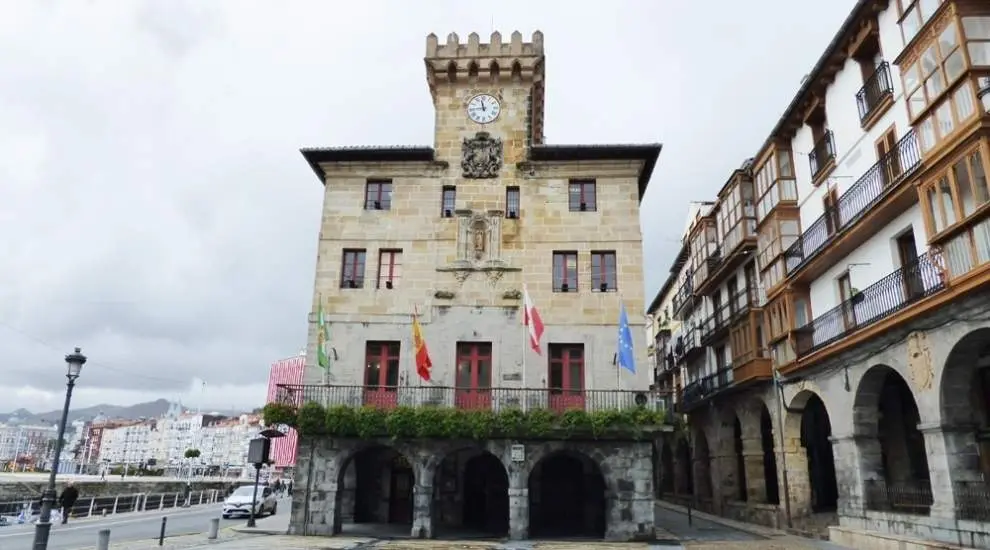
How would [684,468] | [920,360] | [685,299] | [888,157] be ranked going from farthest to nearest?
[684,468], [685,299], [888,157], [920,360]

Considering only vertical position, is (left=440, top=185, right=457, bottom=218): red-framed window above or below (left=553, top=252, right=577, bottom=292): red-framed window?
above

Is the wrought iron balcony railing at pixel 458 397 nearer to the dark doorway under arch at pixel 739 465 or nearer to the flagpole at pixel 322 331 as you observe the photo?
the flagpole at pixel 322 331

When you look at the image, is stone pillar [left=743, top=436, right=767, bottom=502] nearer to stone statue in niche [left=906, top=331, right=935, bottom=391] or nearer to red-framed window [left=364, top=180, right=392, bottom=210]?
stone statue in niche [left=906, top=331, right=935, bottom=391]

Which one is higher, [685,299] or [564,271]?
[685,299]

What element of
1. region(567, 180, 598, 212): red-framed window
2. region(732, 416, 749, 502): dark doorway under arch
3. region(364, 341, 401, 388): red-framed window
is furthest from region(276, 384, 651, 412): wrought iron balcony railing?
region(732, 416, 749, 502): dark doorway under arch

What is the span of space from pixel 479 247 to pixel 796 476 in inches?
556

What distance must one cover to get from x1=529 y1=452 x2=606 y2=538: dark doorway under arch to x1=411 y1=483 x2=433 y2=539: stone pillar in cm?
481

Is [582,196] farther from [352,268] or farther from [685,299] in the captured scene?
[685,299]

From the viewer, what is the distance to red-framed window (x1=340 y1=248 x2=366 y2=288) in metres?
24.5

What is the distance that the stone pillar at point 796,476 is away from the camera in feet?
75.8

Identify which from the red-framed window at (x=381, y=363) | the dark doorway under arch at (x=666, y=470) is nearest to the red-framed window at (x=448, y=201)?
the red-framed window at (x=381, y=363)

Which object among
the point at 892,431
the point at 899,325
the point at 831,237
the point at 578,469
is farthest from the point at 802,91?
the point at 578,469

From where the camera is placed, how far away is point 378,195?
84.1ft

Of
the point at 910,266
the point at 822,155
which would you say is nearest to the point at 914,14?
the point at 910,266
